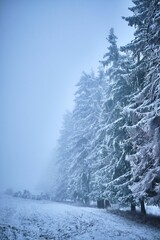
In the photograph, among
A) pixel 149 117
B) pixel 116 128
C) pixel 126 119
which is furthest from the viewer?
pixel 116 128

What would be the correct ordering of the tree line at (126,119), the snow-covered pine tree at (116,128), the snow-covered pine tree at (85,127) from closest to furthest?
the tree line at (126,119) → the snow-covered pine tree at (116,128) → the snow-covered pine tree at (85,127)

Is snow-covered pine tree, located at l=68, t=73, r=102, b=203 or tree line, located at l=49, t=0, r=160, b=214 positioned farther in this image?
snow-covered pine tree, located at l=68, t=73, r=102, b=203

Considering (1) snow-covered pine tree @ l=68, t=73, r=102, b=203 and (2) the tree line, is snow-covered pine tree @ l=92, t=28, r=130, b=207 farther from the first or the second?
(1) snow-covered pine tree @ l=68, t=73, r=102, b=203

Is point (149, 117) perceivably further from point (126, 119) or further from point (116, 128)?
point (116, 128)

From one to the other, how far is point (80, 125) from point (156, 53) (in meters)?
20.2

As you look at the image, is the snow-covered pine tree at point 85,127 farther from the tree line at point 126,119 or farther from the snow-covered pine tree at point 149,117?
the snow-covered pine tree at point 149,117

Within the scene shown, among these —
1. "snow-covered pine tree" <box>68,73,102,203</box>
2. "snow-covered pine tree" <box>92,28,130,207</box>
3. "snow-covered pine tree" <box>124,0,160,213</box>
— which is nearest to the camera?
"snow-covered pine tree" <box>124,0,160,213</box>

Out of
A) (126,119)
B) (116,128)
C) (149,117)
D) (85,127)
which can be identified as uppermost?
(85,127)

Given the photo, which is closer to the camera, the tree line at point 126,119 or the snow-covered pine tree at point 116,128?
the tree line at point 126,119

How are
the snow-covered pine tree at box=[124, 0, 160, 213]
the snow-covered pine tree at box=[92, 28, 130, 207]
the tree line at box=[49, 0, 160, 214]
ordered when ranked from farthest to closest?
1. the snow-covered pine tree at box=[92, 28, 130, 207]
2. the tree line at box=[49, 0, 160, 214]
3. the snow-covered pine tree at box=[124, 0, 160, 213]

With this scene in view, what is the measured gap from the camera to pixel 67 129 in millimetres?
43281

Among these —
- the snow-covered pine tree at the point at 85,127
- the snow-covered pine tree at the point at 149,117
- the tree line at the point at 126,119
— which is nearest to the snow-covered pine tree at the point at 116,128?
the tree line at the point at 126,119

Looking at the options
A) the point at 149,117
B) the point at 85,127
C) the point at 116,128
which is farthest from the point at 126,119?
the point at 85,127

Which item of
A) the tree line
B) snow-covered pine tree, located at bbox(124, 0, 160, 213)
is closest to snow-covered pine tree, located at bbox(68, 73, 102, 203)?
the tree line
